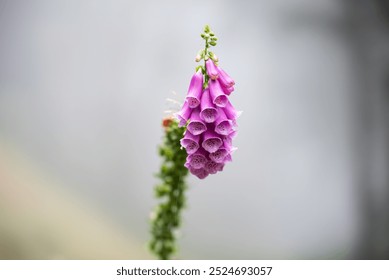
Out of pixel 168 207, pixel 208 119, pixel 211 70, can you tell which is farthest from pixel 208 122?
pixel 168 207

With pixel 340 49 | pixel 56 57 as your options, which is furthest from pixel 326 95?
pixel 56 57

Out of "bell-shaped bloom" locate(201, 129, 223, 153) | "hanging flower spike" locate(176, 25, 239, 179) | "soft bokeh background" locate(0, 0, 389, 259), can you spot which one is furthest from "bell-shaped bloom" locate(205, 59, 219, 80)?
"soft bokeh background" locate(0, 0, 389, 259)

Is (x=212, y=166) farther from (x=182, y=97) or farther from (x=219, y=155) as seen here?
(x=182, y=97)

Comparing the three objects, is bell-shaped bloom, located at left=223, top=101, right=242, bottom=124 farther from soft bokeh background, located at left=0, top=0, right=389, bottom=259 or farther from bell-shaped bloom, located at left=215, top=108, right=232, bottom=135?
soft bokeh background, located at left=0, top=0, right=389, bottom=259

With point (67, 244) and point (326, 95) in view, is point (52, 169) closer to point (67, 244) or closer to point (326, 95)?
point (67, 244)

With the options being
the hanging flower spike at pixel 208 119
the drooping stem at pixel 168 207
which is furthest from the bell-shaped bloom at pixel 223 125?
the drooping stem at pixel 168 207
